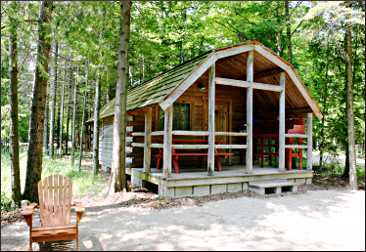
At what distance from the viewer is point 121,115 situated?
25.1 ft

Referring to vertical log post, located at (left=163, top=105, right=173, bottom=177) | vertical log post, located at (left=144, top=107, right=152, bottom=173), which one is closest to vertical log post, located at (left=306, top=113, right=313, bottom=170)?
vertical log post, located at (left=163, top=105, right=173, bottom=177)

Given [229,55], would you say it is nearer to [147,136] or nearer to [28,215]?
[147,136]

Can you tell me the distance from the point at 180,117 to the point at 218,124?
1640 mm

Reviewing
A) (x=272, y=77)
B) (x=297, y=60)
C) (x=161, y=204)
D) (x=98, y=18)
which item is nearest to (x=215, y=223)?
(x=161, y=204)

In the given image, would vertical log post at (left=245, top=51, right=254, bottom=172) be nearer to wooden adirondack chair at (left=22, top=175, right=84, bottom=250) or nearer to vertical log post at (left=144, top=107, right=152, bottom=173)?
vertical log post at (left=144, top=107, right=152, bottom=173)

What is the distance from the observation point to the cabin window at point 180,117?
405 inches

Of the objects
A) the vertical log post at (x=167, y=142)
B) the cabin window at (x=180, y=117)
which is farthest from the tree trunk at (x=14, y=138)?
the cabin window at (x=180, y=117)

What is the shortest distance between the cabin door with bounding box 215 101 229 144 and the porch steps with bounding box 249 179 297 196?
2.98 meters

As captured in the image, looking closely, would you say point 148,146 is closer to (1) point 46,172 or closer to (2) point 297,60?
(1) point 46,172

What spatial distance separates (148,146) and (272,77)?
4.95 meters

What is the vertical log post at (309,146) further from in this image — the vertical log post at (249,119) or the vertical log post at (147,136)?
the vertical log post at (147,136)

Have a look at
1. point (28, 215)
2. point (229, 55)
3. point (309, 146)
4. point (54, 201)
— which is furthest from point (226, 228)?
point (309, 146)

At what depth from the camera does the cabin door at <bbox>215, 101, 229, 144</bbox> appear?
11164 mm

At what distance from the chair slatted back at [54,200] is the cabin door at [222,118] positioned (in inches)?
282
